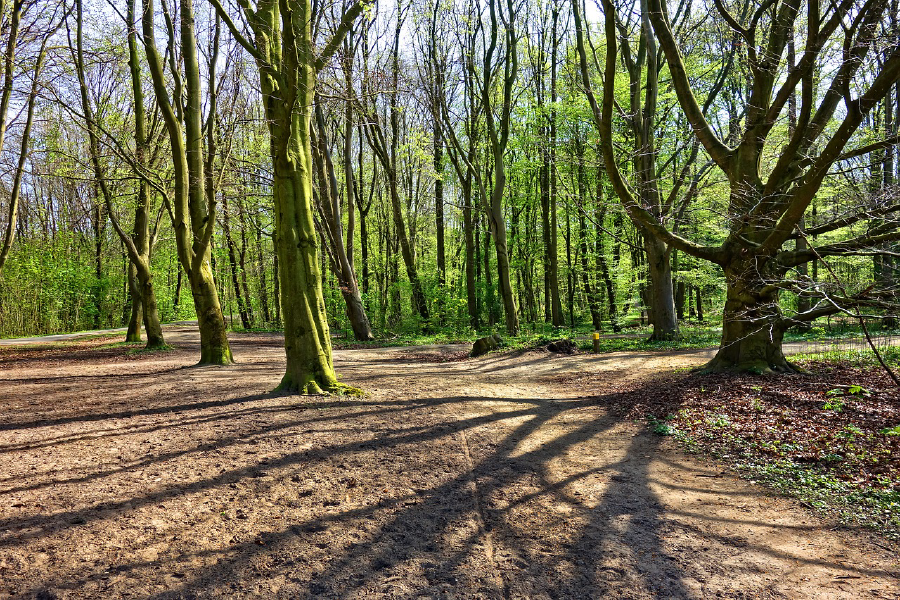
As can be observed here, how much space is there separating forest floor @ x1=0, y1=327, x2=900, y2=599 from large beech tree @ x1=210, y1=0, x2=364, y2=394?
71cm

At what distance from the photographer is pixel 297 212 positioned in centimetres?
695

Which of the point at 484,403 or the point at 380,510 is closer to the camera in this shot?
the point at 380,510

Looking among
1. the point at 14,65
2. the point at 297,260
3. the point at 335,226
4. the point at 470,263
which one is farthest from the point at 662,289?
the point at 14,65

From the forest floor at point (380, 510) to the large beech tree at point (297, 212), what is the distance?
710mm

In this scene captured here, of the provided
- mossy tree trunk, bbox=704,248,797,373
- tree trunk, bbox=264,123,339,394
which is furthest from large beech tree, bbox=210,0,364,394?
mossy tree trunk, bbox=704,248,797,373

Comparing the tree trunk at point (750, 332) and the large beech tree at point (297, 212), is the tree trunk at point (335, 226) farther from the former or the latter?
the tree trunk at point (750, 332)

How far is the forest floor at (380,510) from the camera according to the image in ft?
9.33

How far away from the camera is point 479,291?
26172 millimetres

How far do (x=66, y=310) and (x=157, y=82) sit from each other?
75.3 ft

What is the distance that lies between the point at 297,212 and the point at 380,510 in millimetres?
4594

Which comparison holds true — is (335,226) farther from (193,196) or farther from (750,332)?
(750,332)

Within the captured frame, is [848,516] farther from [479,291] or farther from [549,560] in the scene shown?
[479,291]

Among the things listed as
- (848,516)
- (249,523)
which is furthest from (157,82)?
(848,516)

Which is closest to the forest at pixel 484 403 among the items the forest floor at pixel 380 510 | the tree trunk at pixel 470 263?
the forest floor at pixel 380 510
